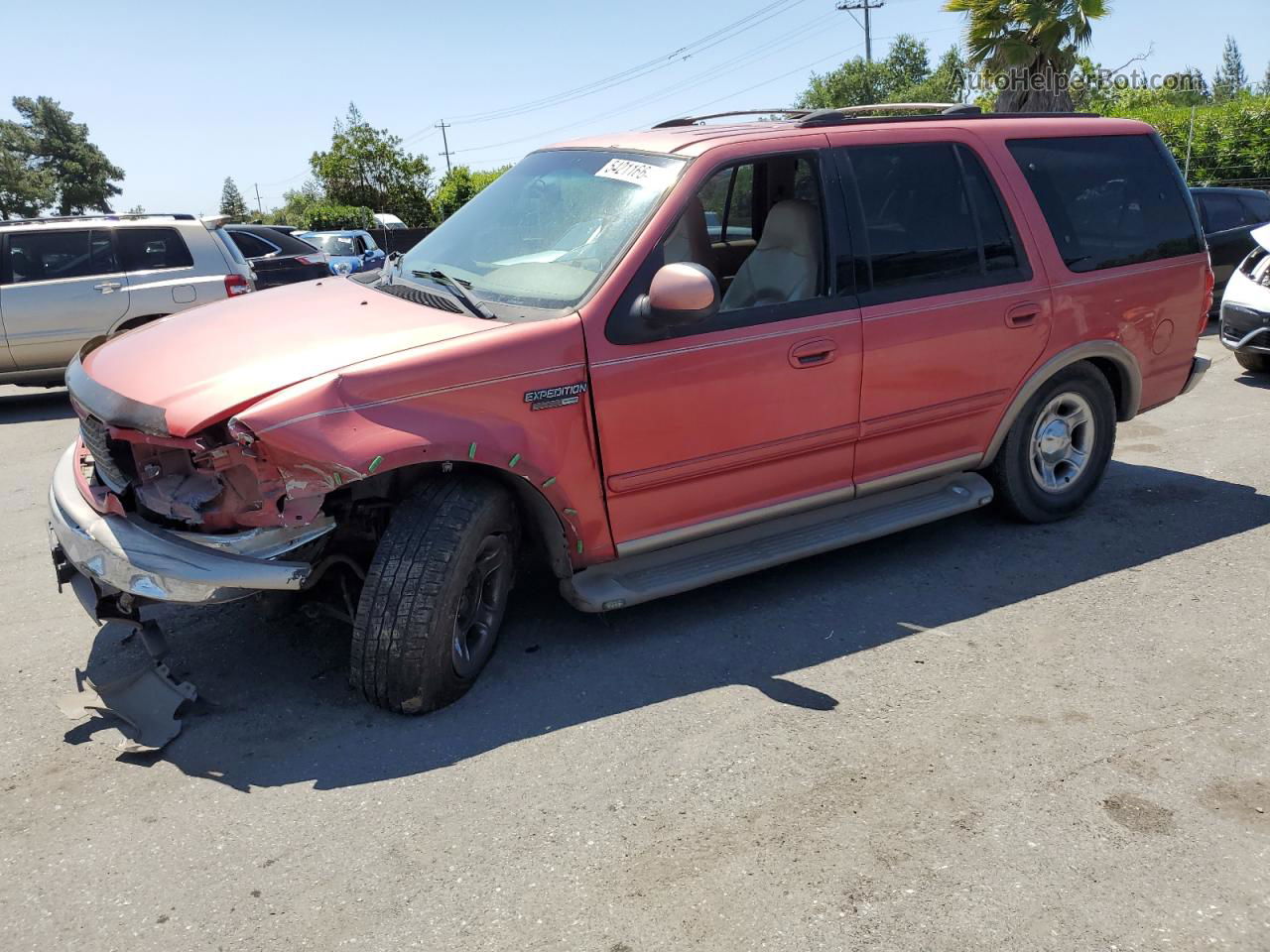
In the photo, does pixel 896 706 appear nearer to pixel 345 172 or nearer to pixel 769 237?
pixel 769 237

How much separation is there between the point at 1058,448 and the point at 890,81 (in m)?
104

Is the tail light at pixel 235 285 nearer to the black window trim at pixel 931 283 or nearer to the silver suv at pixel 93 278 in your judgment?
the silver suv at pixel 93 278

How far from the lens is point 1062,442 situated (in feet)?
17.4

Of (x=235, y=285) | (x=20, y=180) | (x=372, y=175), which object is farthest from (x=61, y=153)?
(x=235, y=285)

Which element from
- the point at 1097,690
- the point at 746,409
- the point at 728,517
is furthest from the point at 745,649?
the point at 1097,690

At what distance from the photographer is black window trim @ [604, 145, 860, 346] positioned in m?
3.76

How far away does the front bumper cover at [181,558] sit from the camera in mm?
3178

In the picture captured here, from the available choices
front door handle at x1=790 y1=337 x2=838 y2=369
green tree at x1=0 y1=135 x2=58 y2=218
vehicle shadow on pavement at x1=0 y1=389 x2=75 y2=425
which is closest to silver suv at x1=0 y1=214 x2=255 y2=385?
vehicle shadow on pavement at x1=0 y1=389 x2=75 y2=425

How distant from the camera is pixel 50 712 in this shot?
368 cm

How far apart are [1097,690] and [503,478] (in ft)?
7.66

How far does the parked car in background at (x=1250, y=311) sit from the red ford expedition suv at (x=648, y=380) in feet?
11.4

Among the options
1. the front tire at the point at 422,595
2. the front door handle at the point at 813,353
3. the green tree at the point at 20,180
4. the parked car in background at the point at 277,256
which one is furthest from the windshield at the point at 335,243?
the green tree at the point at 20,180

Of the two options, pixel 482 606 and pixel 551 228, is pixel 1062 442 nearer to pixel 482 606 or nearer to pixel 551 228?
pixel 551 228

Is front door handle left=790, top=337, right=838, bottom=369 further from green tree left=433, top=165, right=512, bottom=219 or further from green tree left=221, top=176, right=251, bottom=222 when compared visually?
green tree left=221, top=176, right=251, bottom=222
